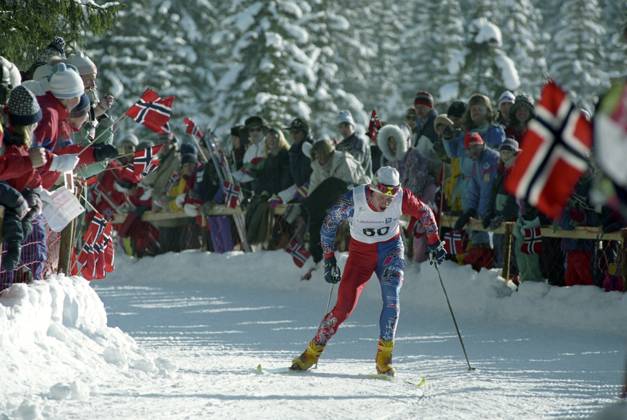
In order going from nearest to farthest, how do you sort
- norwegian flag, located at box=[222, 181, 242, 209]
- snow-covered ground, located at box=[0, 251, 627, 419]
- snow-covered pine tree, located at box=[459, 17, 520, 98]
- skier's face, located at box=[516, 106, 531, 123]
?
snow-covered ground, located at box=[0, 251, 627, 419], skier's face, located at box=[516, 106, 531, 123], norwegian flag, located at box=[222, 181, 242, 209], snow-covered pine tree, located at box=[459, 17, 520, 98]

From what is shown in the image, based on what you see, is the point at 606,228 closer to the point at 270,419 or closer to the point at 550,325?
the point at 550,325

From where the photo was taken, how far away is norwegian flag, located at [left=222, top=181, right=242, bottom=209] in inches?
739

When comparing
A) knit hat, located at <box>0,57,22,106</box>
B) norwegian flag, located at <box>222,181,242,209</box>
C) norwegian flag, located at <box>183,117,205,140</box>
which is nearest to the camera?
knit hat, located at <box>0,57,22,106</box>

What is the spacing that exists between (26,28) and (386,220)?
4466 mm

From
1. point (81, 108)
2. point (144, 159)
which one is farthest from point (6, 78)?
point (144, 159)

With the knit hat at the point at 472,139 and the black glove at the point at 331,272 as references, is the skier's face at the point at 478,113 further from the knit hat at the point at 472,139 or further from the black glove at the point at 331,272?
the black glove at the point at 331,272

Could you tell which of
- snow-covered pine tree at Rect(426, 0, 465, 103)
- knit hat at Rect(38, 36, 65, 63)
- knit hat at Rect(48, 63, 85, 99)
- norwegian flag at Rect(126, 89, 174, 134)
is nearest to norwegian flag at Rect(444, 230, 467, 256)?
norwegian flag at Rect(126, 89, 174, 134)

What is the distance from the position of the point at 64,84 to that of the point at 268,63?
97.5 ft

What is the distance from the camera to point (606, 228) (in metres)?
12.1

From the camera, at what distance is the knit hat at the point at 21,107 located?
825 centimetres

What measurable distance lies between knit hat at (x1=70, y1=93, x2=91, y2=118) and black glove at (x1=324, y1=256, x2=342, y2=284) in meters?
2.57

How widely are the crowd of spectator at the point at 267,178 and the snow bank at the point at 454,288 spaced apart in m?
0.32

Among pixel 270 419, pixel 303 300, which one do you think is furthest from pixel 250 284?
pixel 270 419

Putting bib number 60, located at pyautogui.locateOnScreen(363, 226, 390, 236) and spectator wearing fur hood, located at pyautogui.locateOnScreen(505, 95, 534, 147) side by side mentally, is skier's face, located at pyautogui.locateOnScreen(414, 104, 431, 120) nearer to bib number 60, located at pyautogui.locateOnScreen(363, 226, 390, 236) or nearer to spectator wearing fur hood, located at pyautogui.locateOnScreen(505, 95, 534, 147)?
spectator wearing fur hood, located at pyautogui.locateOnScreen(505, 95, 534, 147)
